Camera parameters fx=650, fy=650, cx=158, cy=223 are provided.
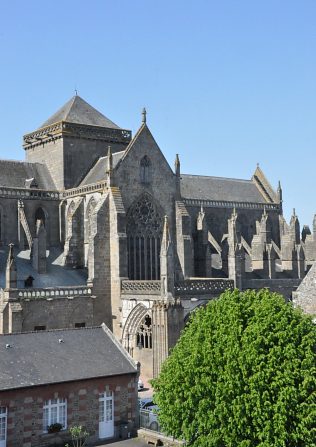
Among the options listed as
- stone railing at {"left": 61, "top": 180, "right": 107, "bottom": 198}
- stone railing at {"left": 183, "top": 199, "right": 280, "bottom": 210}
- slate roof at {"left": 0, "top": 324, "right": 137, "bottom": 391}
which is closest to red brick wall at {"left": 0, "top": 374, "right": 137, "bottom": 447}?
slate roof at {"left": 0, "top": 324, "right": 137, "bottom": 391}

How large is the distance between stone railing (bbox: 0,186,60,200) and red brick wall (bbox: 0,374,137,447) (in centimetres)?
2169

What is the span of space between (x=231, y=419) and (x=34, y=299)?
20.5 meters

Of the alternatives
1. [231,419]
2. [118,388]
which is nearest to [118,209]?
[118,388]

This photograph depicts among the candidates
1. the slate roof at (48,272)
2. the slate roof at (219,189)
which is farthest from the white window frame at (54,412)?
the slate roof at (219,189)

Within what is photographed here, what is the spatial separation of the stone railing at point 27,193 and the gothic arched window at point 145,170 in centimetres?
713

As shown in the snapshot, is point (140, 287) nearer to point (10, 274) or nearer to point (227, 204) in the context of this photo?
point (10, 274)

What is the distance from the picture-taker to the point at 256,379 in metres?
21.2

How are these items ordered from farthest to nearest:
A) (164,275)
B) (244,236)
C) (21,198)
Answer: (244,236), (21,198), (164,275)

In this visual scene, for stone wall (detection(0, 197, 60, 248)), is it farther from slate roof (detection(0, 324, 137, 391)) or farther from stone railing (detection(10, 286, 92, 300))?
slate roof (detection(0, 324, 137, 391))

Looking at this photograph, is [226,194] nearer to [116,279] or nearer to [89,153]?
[89,153]

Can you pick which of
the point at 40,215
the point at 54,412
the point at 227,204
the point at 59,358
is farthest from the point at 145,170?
the point at 54,412

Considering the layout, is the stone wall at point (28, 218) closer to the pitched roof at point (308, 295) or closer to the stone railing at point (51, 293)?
the stone railing at point (51, 293)

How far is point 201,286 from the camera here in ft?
136

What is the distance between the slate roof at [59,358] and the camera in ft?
85.4
